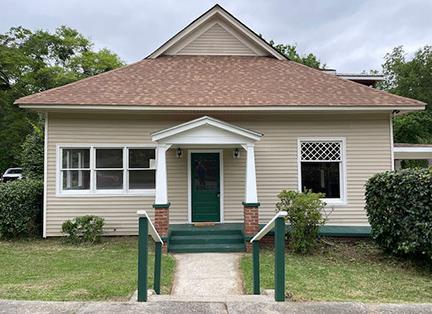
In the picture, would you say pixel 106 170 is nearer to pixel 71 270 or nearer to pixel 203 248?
pixel 203 248

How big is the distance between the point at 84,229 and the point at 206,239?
10.8ft

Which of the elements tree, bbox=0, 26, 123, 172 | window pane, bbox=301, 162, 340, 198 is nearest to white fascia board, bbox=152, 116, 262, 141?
window pane, bbox=301, 162, 340, 198

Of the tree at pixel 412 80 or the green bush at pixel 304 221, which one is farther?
the tree at pixel 412 80

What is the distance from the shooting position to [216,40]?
12.4m

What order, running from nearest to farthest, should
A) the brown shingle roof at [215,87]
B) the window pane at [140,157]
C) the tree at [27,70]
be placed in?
the brown shingle roof at [215,87]
the window pane at [140,157]
the tree at [27,70]

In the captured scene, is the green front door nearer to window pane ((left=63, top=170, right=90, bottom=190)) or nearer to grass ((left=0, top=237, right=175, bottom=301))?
Answer: grass ((left=0, top=237, right=175, bottom=301))

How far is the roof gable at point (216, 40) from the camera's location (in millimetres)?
12000

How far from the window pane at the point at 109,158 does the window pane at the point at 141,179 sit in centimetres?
46

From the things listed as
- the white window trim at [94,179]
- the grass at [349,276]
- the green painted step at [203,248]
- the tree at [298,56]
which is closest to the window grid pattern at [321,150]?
the grass at [349,276]

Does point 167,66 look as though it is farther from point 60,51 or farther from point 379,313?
point 60,51

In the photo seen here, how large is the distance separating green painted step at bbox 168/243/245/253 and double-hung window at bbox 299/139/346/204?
9.84ft

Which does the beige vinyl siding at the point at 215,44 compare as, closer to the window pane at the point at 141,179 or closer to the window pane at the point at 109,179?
the window pane at the point at 141,179

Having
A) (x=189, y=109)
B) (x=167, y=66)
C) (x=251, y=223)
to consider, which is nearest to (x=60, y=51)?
(x=167, y=66)

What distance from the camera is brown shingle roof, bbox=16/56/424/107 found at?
31.6 ft
